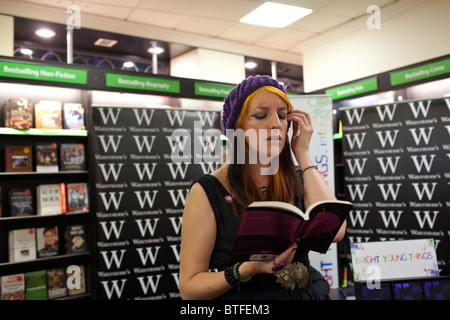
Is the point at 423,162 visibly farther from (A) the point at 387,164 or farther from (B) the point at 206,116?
(B) the point at 206,116

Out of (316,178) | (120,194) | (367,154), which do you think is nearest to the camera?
(316,178)

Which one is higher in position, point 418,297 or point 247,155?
point 247,155

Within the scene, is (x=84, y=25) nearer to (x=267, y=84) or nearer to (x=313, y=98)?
(x=313, y=98)

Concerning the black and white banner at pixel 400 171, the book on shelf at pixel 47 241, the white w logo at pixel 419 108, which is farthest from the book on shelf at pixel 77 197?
the white w logo at pixel 419 108

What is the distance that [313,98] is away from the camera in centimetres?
330

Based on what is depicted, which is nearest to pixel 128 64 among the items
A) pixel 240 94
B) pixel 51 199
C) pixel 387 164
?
pixel 51 199

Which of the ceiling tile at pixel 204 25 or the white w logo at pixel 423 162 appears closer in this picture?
the white w logo at pixel 423 162

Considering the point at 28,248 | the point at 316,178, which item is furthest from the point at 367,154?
the point at 28,248

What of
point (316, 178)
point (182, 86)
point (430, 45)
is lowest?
point (316, 178)

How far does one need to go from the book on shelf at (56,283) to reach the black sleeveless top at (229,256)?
348cm

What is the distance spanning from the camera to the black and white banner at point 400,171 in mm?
3740

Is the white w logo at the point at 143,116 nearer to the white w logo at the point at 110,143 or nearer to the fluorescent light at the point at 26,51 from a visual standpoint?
the white w logo at the point at 110,143

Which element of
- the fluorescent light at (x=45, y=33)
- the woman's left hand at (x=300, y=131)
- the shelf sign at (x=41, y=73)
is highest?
the fluorescent light at (x=45, y=33)
